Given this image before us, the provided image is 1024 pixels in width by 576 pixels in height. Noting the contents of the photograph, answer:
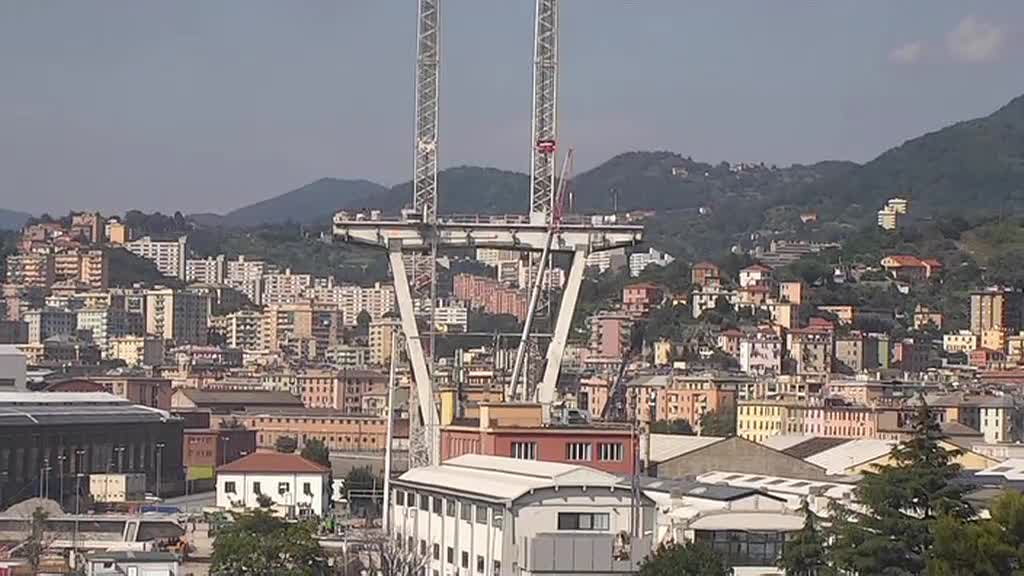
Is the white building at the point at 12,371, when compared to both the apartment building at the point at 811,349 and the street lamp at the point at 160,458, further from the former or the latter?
the apartment building at the point at 811,349

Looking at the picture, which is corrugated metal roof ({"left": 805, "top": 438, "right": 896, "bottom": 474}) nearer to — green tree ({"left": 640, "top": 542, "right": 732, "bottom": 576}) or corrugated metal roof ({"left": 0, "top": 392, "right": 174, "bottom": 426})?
green tree ({"left": 640, "top": 542, "right": 732, "bottom": 576})

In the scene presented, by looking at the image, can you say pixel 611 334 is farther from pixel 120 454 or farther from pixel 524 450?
pixel 524 450

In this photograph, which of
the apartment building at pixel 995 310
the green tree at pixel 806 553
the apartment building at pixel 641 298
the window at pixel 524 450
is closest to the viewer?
the green tree at pixel 806 553

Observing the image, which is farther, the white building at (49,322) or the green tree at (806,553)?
the white building at (49,322)

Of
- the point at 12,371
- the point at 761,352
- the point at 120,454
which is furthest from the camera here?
the point at 761,352

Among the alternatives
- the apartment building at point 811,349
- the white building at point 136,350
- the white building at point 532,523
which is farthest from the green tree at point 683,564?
the white building at point 136,350

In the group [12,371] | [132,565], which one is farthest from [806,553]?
[12,371]

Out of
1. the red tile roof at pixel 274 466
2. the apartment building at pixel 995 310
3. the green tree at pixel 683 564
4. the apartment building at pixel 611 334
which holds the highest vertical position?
the apartment building at pixel 995 310
